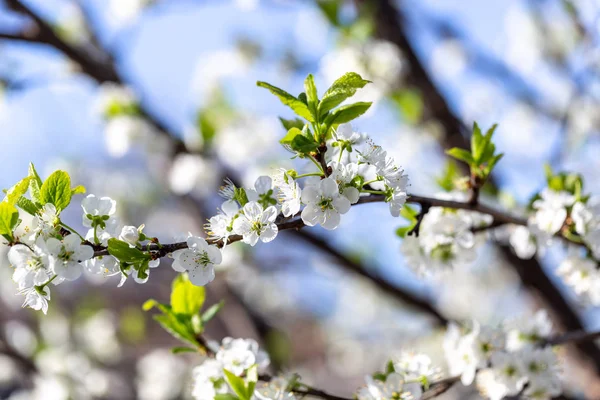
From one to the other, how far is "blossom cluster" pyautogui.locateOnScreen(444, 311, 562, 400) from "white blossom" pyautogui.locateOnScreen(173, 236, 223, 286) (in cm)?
58

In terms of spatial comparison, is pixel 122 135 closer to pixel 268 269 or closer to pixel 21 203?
pixel 268 269

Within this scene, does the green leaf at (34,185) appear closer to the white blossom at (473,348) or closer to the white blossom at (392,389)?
the white blossom at (392,389)

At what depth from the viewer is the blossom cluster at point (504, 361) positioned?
1096 mm

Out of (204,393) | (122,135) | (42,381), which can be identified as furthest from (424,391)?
(42,381)

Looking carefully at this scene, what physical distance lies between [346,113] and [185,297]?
493 mm

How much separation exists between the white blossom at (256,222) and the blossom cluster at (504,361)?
1.83 ft

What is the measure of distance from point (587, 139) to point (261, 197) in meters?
2.34

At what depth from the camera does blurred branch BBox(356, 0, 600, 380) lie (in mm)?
2150

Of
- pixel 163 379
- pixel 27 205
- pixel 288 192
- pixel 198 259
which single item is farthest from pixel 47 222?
pixel 163 379

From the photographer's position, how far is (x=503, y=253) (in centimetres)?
224

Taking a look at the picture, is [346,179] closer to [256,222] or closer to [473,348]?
[256,222]

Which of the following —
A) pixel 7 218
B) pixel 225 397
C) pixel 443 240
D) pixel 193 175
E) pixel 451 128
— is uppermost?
pixel 451 128

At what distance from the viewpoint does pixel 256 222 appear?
78cm

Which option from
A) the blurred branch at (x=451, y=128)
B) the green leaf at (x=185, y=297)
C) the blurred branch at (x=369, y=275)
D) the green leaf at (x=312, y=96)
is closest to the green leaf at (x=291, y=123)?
the green leaf at (x=312, y=96)
